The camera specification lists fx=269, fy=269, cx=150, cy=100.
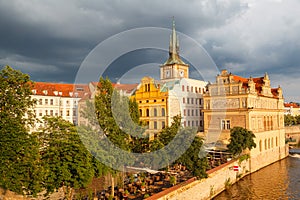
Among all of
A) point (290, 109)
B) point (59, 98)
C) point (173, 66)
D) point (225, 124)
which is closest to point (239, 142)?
point (225, 124)

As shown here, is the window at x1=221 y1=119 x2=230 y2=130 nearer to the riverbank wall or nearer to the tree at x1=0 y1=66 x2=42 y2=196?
the riverbank wall

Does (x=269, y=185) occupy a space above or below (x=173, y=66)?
below

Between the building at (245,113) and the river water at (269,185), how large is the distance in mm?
2425

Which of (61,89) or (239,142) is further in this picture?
(61,89)

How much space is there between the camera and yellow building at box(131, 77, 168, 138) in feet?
148

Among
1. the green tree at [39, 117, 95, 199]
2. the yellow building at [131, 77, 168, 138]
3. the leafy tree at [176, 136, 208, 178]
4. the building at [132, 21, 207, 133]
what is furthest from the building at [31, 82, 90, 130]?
the green tree at [39, 117, 95, 199]

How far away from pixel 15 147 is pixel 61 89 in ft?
138

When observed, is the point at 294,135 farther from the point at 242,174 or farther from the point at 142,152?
the point at 142,152

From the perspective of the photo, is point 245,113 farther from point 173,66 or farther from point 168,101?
point 173,66

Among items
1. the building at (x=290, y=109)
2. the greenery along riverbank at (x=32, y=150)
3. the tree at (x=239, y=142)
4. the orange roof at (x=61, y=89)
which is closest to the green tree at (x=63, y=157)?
the greenery along riverbank at (x=32, y=150)

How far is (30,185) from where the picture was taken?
15391 millimetres

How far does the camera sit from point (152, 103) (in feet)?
151

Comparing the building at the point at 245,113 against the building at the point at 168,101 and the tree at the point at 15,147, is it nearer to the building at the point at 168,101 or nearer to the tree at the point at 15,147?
the building at the point at 168,101

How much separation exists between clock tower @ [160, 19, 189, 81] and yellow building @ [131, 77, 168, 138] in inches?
322
